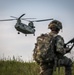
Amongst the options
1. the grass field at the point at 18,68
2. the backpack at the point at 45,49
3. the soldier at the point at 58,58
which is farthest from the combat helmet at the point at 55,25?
the grass field at the point at 18,68

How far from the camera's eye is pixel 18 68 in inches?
642

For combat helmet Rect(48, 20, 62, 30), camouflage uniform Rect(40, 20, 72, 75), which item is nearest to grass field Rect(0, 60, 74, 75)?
camouflage uniform Rect(40, 20, 72, 75)

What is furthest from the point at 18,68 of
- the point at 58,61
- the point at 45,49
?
the point at 45,49

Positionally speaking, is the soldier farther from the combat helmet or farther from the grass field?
the grass field

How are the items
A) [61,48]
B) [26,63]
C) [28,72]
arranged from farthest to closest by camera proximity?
[26,63]
[28,72]
[61,48]

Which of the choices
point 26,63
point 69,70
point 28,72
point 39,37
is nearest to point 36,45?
point 39,37

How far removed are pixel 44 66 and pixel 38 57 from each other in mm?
308

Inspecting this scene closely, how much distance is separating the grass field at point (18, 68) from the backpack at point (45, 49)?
4821mm

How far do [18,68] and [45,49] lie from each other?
630 centimetres

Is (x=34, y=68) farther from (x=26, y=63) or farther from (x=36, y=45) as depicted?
(x=36, y=45)

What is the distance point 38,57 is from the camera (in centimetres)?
1034

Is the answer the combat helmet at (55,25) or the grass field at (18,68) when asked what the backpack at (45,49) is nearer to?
the combat helmet at (55,25)

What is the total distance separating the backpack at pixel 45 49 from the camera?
33.3 ft

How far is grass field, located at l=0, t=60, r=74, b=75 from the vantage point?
1548 cm
